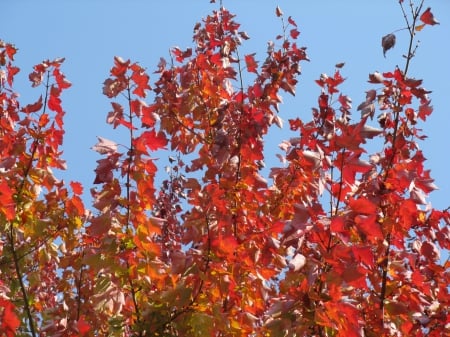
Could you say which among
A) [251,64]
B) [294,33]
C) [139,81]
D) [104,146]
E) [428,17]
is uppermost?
[294,33]

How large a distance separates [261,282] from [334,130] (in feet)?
3.70

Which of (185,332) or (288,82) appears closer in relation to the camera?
(185,332)

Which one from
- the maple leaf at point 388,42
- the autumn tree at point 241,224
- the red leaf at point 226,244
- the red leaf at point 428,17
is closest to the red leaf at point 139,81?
the autumn tree at point 241,224

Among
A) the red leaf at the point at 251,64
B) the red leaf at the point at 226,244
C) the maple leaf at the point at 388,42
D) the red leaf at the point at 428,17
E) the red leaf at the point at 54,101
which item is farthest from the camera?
the red leaf at the point at 251,64

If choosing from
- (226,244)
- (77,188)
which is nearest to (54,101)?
(77,188)

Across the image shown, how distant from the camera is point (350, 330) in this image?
7.02 ft

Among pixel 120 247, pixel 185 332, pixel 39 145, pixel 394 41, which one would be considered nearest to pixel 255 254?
pixel 185 332

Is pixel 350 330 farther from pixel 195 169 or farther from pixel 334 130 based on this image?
pixel 195 169

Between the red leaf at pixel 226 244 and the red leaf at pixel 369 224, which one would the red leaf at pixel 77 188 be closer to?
the red leaf at pixel 226 244

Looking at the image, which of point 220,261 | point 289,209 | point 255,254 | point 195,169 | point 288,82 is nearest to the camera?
point 220,261

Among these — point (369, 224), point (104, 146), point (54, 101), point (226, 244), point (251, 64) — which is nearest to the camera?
point (369, 224)

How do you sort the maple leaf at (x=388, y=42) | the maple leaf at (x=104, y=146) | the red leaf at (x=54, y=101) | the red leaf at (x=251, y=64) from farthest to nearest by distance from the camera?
the red leaf at (x=251, y=64)
the red leaf at (x=54, y=101)
the maple leaf at (x=388, y=42)
the maple leaf at (x=104, y=146)

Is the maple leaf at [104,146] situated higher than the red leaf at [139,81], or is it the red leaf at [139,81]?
the red leaf at [139,81]

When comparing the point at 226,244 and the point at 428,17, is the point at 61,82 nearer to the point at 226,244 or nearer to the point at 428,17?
the point at 226,244
